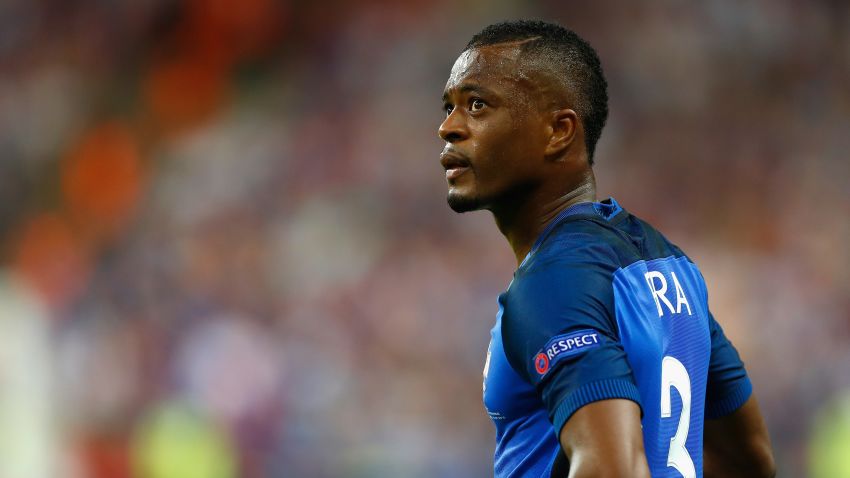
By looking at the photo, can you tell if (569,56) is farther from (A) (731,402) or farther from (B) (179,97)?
(B) (179,97)

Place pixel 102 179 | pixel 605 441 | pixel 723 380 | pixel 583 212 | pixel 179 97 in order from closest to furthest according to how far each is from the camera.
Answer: pixel 605 441 < pixel 583 212 < pixel 723 380 < pixel 102 179 < pixel 179 97

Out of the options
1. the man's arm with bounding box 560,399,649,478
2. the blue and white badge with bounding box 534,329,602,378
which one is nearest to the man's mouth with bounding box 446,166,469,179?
the blue and white badge with bounding box 534,329,602,378

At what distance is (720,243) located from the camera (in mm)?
6906

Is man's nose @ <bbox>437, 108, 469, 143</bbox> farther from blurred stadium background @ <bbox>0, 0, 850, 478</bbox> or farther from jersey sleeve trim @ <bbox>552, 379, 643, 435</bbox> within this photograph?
blurred stadium background @ <bbox>0, 0, 850, 478</bbox>

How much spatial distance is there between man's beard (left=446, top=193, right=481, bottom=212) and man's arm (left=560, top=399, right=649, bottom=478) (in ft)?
2.06

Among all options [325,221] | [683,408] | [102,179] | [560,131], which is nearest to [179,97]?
[102,179]

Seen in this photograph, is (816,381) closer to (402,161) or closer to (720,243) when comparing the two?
(720,243)

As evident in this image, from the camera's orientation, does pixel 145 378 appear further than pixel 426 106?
No

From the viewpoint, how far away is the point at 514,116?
2072 mm

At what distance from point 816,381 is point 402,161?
3.18 metres

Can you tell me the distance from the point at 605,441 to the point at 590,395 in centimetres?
8

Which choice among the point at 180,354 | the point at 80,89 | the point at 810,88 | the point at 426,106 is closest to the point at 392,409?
the point at 180,354

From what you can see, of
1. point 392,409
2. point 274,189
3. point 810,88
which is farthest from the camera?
point 810,88

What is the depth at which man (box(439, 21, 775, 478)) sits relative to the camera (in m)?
1.65
